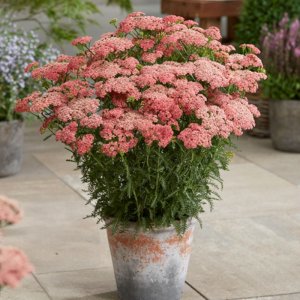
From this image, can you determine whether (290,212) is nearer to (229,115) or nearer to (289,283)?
(289,283)

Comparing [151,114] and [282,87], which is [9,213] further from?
[282,87]

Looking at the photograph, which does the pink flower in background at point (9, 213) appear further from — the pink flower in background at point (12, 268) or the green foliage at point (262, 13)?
the green foliage at point (262, 13)

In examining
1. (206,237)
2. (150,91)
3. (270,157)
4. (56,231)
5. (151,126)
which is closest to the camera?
(151,126)

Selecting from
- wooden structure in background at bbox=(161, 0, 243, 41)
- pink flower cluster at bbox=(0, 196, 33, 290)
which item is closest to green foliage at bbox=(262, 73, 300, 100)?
wooden structure in background at bbox=(161, 0, 243, 41)

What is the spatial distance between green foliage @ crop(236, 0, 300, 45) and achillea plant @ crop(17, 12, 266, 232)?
4.06 metres

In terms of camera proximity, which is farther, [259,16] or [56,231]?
[259,16]

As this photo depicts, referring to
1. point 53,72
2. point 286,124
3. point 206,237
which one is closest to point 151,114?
point 53,72

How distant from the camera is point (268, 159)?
7.73 metres

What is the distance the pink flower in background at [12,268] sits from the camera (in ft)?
8.34

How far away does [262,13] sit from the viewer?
8.62m

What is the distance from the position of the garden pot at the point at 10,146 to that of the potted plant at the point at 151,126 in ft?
7.74

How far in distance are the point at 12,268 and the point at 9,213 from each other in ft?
1.07

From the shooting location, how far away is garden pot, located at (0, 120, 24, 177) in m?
6.93

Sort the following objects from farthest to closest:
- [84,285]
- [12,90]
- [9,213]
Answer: [12,90] < [84,285] < [9,213]
